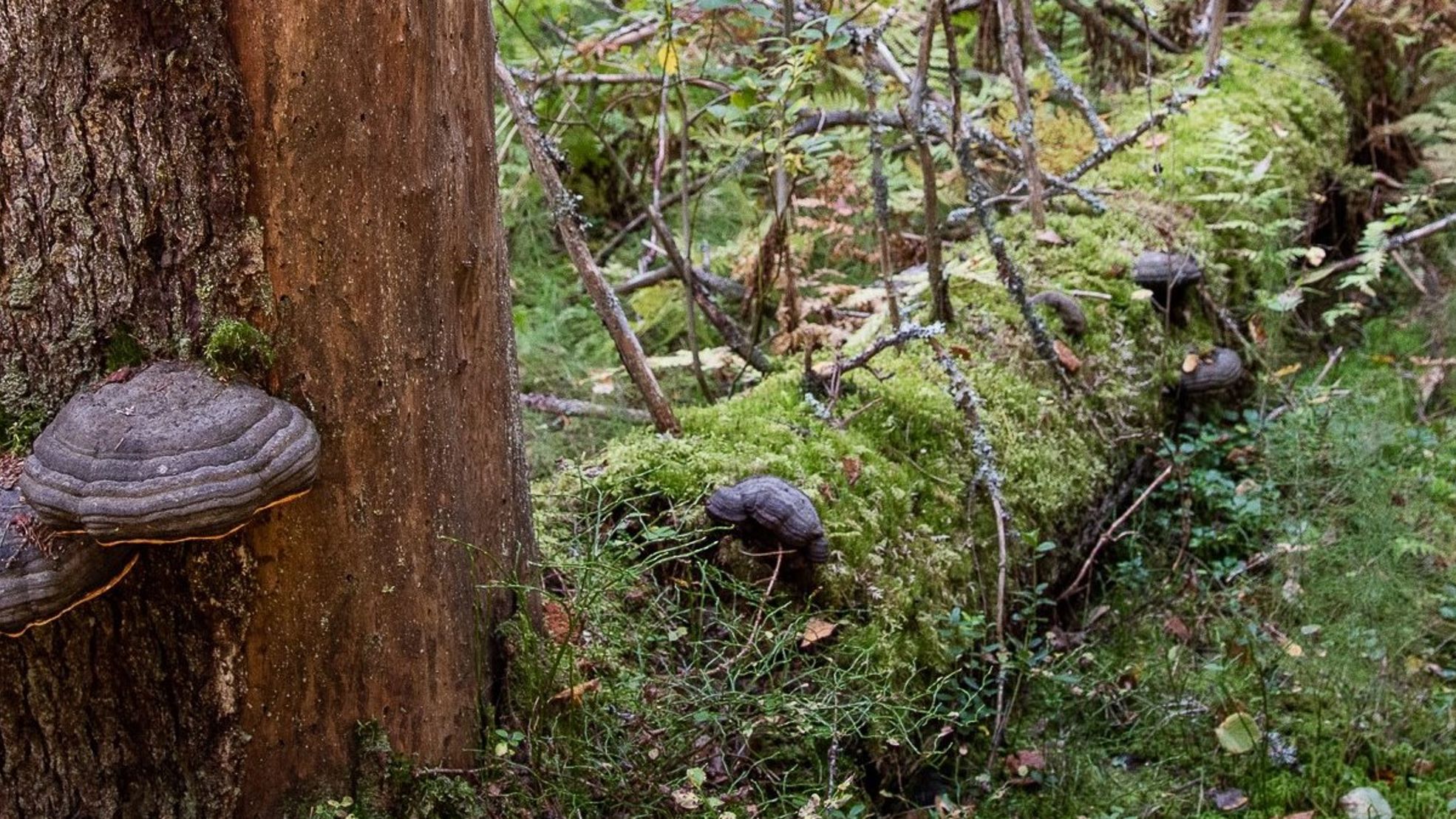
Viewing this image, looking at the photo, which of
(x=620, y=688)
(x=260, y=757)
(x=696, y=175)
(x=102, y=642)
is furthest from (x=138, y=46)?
(x=696, y=175)

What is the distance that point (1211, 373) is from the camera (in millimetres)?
5836

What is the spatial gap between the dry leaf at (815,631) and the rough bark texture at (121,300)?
1.58 meters

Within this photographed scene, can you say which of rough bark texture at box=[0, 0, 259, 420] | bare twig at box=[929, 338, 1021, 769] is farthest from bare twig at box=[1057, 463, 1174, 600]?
rough bark texture at box=[0, 0, 259, 420]

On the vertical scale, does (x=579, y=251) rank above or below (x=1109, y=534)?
above

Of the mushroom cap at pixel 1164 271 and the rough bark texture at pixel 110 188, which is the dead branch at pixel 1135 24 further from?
the rough bark texture at pixel 110 188

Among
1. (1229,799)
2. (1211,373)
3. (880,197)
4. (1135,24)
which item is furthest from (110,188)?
(1135,24)

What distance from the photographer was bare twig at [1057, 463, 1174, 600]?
4918mm

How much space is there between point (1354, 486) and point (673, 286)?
3.57 meters

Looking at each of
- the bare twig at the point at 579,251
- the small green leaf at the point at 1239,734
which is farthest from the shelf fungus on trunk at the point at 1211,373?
the bare twig at the point at 579,251

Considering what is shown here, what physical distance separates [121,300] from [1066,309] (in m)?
4.27

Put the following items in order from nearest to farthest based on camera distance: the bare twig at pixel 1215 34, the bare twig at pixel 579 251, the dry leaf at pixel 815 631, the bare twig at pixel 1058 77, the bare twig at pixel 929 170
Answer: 1. the dry leaf at pixel 815 631
2. the bare twig at pixel 579 251
3. the bare twig at pixel 929 170
4. the bare twig at pixel 1058 77
5. the bare twig at pixel 1215 34

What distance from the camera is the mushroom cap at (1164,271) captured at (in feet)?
19.3

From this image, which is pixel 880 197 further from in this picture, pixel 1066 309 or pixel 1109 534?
pixel 1109 534

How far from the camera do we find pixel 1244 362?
21.3ft
